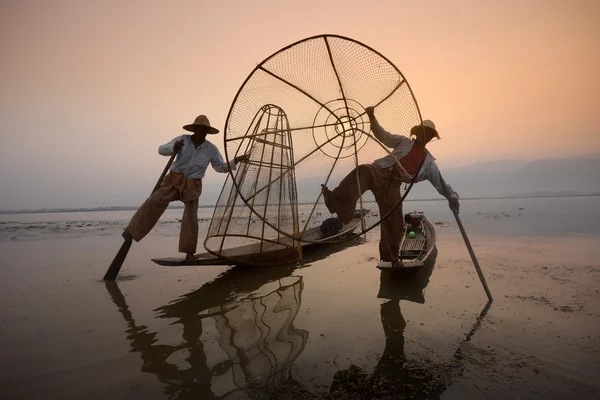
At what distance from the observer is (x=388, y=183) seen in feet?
16.1

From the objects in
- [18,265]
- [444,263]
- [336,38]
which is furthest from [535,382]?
[18,265]

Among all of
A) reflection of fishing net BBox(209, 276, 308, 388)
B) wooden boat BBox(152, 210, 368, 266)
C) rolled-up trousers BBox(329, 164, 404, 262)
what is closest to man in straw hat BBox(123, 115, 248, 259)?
wooden boat BBox(152, 210, 368, 266)

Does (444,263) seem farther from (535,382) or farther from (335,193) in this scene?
(535,382)

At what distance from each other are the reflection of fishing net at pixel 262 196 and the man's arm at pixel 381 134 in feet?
4.79

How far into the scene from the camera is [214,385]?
7.80 feet

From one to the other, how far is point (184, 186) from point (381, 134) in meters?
3.28

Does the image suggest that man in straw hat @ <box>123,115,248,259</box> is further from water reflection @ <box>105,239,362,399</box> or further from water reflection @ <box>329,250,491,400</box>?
water reflection @ <box>329,250,491,400</box>

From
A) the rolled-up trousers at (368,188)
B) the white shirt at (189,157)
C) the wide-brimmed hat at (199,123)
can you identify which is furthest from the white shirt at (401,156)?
the wide-brimmed hat at (199,123)

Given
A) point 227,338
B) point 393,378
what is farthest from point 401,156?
point 227,338

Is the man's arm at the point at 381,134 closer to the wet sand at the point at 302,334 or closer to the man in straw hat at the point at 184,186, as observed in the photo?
the wet sand at the point at 302,334

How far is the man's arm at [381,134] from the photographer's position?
465cm

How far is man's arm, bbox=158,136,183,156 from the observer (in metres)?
5.23

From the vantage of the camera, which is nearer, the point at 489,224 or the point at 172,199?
the point at 172,199

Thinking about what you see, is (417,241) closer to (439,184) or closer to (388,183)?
(439,184)
